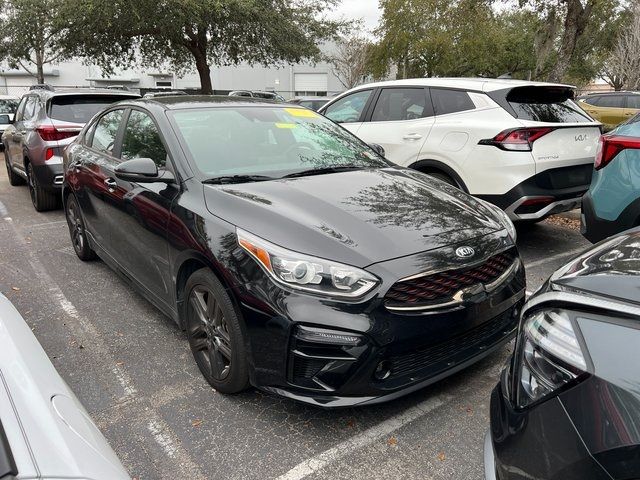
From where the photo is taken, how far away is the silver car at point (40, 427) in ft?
3.73

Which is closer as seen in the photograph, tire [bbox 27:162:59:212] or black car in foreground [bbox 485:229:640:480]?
black car in foreground [bbox 485:229:640:480]

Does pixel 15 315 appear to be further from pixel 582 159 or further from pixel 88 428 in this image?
pixel 582 159

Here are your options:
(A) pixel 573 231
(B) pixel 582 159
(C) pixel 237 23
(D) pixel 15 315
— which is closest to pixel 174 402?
(D) pixel 15 315

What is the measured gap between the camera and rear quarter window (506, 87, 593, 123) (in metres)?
4.74

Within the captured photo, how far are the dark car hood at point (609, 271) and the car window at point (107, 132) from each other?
3.52 meters

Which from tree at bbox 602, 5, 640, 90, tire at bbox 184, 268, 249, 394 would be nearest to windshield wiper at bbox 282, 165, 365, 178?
tire at bbox 184, 268, 249, 394

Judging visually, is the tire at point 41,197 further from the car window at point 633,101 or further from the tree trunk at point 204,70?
the car window at point 633,101

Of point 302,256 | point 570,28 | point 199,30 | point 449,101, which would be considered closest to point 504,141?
point 449,101

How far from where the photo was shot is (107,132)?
4254 millimetres

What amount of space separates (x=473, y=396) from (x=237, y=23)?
14.7 m

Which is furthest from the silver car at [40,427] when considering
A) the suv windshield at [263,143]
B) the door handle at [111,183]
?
the door handle at [111,183]

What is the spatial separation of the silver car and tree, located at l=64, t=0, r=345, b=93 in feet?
43.9

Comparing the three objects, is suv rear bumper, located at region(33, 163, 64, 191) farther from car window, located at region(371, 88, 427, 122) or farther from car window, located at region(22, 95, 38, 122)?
car window, located at region(371, 88, 427, 122)

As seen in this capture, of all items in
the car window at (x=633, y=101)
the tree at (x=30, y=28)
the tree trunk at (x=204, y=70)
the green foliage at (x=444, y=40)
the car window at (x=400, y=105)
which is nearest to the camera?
the car window at (x=400, y=105)
